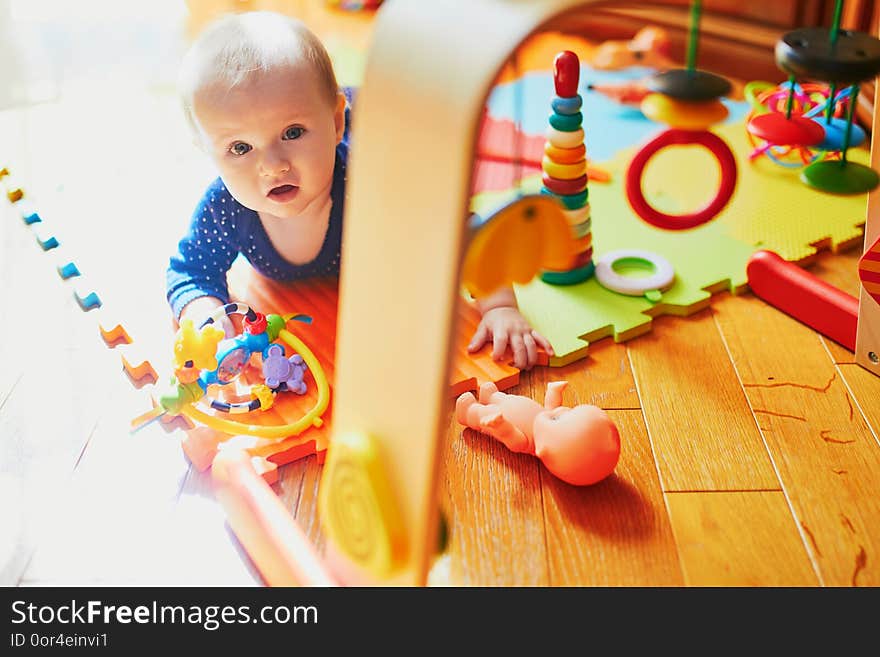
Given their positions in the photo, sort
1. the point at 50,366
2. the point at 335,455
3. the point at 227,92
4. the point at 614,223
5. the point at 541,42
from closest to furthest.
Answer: the point at 335,455, the point at 227,92, the point at 50,366, the point at 614,223, the point at 541,42

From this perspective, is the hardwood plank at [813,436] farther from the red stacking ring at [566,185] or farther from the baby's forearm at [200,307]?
the baby's forearm at [200,307]

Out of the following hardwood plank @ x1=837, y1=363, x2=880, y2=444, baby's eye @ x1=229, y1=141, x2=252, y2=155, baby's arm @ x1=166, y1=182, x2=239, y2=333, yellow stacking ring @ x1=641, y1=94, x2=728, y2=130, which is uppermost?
yellow stacking ring @ x1=641, y1=94, x2=728, y2=130

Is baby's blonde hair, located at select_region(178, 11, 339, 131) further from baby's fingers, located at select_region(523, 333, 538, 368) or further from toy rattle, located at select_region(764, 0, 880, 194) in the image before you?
toy rattle, located at select_region(764, 0, 880, 194)

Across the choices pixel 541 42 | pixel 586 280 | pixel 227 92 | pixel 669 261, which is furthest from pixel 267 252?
pixel 541 42

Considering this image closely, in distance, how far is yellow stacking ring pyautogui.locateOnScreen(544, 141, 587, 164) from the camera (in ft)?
3.67

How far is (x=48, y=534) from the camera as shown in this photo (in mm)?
857

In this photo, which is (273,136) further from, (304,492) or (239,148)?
(304,492)

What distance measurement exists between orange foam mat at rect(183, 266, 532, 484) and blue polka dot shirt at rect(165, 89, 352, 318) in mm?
41

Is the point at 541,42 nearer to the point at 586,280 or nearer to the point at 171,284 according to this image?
the point at 586,280

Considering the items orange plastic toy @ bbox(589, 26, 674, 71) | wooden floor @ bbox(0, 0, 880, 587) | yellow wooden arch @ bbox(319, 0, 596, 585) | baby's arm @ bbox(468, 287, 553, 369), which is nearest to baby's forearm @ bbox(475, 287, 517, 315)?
baby's arm @ bbox(468, 287, 553, 369)

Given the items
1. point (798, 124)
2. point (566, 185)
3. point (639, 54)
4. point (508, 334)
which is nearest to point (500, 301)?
point (508, 334)

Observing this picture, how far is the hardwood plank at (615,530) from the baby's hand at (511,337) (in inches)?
6.5

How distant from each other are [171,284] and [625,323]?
0.53 m

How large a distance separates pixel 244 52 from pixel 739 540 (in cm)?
66
